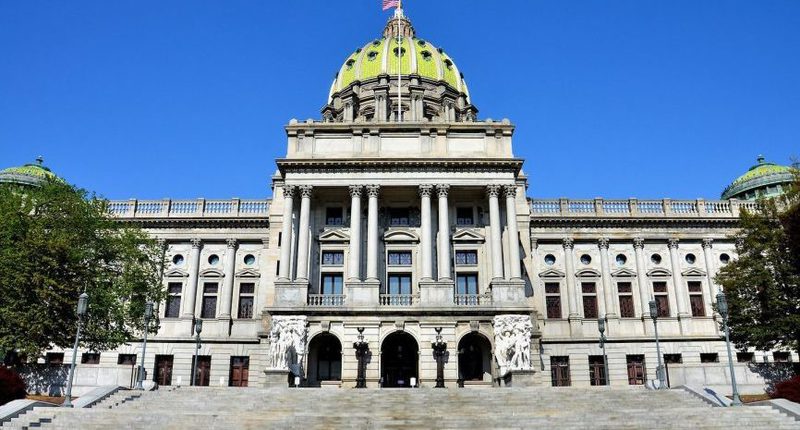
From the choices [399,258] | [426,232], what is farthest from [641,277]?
[399,258]

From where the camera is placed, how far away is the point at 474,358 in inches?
1556

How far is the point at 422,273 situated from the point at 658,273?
19362 mm

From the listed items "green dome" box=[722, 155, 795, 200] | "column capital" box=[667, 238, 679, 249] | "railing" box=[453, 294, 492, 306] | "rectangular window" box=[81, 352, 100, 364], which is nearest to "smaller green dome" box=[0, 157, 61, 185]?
"rectangular window" box=[81, 352, 100, 364]

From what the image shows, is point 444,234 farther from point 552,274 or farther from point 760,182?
point 760,182

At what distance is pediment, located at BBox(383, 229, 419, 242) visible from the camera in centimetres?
4256

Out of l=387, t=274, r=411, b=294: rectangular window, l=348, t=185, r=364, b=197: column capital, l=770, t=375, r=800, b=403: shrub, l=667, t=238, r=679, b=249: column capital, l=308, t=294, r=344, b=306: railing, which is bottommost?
l=770, t=375, r=800, b=403: shrub

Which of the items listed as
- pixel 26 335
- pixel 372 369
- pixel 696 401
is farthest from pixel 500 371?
pixel 26 335

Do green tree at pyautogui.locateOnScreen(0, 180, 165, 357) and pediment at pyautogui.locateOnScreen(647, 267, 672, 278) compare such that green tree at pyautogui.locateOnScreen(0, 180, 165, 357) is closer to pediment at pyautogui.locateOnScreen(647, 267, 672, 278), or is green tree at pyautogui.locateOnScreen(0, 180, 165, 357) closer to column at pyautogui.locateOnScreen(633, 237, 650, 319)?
column at pyautogui.locateOnScreen(633, 237, 650, 319)

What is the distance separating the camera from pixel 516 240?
4050cm

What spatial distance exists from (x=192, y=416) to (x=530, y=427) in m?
11.7

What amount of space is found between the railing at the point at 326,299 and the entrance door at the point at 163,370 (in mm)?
13563

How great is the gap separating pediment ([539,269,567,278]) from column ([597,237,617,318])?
3010 millimetres

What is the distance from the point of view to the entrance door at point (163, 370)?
4491cm

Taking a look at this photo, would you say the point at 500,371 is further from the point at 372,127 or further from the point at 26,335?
the point at 26,335
